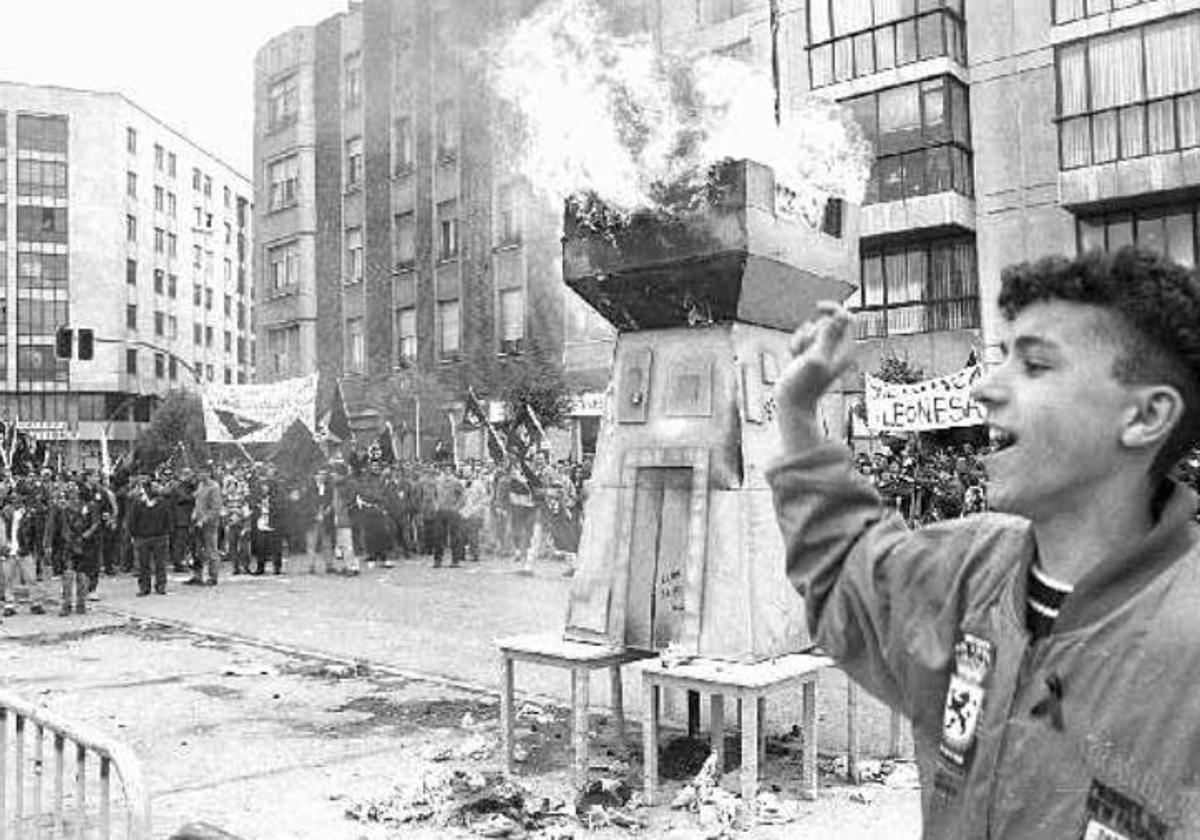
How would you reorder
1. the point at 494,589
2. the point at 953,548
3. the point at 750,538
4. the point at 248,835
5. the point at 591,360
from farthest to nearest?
the point at 591,360 → the point at 494,589 → the point at 750,538 → the point at 248,835 → the point at 953,548

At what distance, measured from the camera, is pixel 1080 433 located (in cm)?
161

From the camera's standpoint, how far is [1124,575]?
60.1 inches

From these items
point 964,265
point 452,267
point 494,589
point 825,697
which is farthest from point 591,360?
point 825,697

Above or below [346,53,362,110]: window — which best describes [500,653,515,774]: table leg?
below

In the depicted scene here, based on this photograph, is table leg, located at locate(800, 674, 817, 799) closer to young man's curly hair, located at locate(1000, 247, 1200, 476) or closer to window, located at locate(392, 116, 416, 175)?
young man's curly hair, located at locate(1000, 247, 1200, 476)

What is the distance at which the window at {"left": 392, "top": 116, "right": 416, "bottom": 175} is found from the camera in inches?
1227

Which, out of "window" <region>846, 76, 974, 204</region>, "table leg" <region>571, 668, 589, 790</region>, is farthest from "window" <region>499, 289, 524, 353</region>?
"table leg" <region>571, 668, 589, 790</region>

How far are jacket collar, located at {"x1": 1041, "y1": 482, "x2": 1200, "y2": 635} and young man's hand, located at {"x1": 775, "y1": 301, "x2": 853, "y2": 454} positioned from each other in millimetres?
504

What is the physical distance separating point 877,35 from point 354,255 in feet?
57.7

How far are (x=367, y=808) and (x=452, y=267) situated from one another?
1172 inches

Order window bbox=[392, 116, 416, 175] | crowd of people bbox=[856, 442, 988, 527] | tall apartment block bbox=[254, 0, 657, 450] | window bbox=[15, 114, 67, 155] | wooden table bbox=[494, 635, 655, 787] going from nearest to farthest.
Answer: wooden table bbox=[494, 635, 655, 787] → crowd of people bbox=[856, 442, 988, 527] → tall apartment block bbox=[254, 0, 657, 450] → window bbox=[392, 116, 416, 175] → window bbox=[15, 114, 67, 155]

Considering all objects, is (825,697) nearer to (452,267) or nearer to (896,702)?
(896,702)

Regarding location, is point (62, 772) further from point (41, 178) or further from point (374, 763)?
point (41, 178)

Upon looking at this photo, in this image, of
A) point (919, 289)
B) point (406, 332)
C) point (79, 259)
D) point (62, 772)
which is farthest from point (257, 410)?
point (79, 259)
